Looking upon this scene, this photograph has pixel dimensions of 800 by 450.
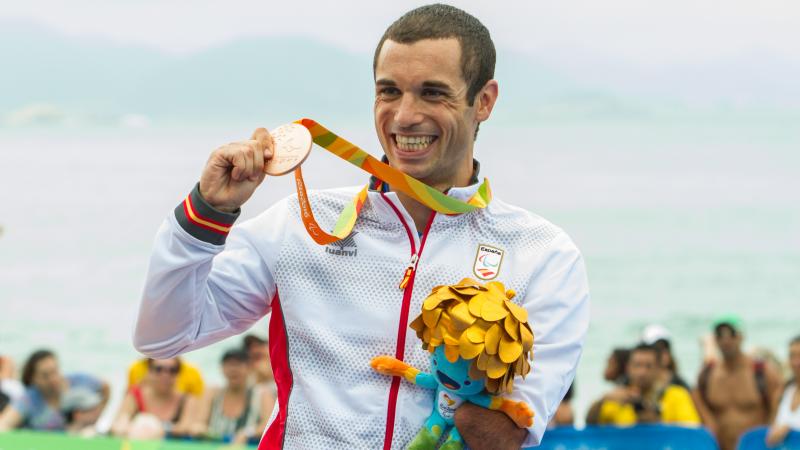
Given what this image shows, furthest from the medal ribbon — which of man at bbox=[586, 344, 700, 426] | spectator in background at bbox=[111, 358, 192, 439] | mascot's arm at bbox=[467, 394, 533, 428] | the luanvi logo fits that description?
spectator in background at bbox=[111, 358, 192, 439]

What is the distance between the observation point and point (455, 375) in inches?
91.9

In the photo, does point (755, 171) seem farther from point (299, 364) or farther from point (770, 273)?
point (299, 364)

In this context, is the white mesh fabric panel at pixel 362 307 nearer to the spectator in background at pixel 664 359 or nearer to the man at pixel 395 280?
the man at pixel 395 280

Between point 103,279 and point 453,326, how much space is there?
15.5 metres

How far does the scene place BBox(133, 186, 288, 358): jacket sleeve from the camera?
2.30 metres

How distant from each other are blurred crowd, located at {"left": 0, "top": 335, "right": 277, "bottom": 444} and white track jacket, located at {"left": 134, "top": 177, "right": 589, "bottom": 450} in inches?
172

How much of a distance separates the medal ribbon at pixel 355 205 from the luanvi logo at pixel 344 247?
24mm

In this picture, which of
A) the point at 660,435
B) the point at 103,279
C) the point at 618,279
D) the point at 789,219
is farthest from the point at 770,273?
the point at 660,435

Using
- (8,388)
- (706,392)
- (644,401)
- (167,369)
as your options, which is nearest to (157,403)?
(167,369)

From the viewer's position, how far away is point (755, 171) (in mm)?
19906

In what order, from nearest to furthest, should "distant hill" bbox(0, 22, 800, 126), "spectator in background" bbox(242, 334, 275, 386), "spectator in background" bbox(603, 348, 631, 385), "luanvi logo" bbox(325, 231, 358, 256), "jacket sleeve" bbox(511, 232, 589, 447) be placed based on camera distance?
"jacket sleeve" bbox(511, 232, 589, 447) → "luanvi logo" bbox(325, 231, 358, 256) → "spectator in background" bbox(242, 334, 275, 386) → "spectator in background" bbox(603, 348, 631, 385) → "distant hill" bbox(0, 22, 800, 126)

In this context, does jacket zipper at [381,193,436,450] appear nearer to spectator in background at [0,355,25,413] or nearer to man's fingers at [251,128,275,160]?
man's fingers at [251,128,275,160]

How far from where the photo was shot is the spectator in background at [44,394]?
23.0 ft

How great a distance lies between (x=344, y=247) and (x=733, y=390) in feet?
17.7
